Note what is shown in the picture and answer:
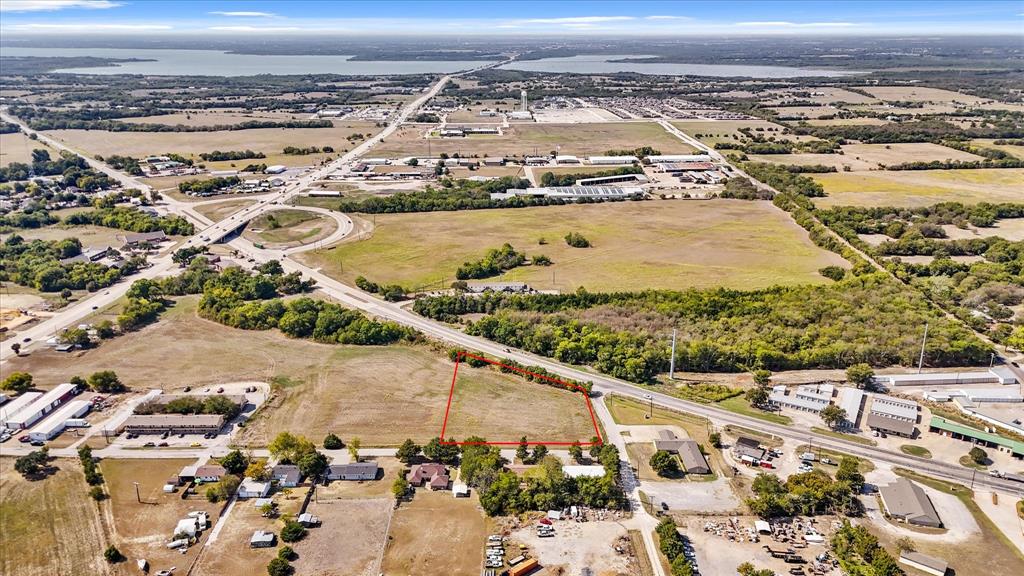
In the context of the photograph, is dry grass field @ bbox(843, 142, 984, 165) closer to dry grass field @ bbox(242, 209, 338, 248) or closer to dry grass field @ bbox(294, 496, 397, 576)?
dry grass field @ bbox(242, 209, 338, 248)

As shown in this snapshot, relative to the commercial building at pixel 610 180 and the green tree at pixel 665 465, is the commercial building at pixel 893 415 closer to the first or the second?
the green tree at pixel 665 465

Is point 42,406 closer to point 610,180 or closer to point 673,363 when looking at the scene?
point 673,363

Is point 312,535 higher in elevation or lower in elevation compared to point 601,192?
lower

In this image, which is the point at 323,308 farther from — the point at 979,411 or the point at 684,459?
the point at 979,411

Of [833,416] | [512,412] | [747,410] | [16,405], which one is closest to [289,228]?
[16,405]

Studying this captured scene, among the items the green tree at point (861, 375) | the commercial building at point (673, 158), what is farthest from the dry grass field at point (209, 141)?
the green tree at point (861, 375)

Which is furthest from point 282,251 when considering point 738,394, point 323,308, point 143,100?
point 143,100

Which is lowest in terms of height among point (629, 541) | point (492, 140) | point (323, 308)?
point (629, 541)
